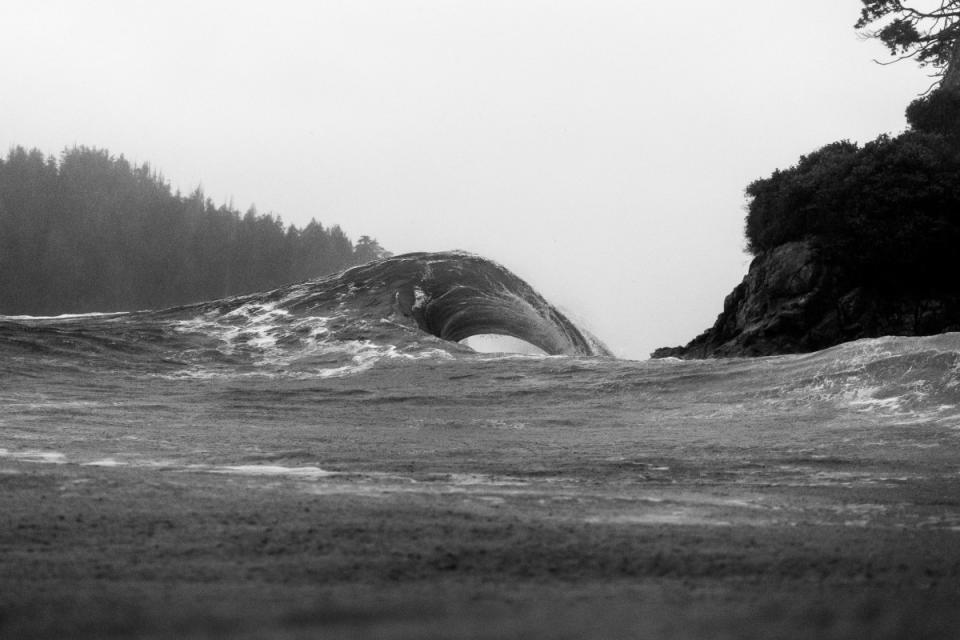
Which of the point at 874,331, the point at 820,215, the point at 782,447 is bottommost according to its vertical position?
the point at 782,447

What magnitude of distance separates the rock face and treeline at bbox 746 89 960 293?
299 mm

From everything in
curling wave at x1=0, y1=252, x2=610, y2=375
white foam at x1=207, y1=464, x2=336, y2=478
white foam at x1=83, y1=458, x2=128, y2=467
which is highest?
curling wave at x1=0, y1=252, x2=610, y2=375

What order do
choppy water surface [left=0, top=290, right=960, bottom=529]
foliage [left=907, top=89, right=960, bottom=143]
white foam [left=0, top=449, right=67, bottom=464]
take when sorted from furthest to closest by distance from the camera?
foliage [left=907, top=89, right=960, bottom=143] < white foam [left=0, top=449, right=67, bottom=464] < choppy water surface [left=0, top=290, right=960, bottom=529]

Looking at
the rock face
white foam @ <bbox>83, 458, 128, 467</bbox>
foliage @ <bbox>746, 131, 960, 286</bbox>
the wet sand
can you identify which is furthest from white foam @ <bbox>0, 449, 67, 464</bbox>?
foliage @ <bbox>746, 131, 960, 286</bbox>

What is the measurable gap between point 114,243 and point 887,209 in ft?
123

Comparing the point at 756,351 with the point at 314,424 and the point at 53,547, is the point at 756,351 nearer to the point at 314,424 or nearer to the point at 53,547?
the point at 314,424

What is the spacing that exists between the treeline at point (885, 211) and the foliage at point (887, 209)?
18 millimetres

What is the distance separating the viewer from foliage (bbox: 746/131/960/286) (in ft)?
52.7

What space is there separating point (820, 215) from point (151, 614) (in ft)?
55.6

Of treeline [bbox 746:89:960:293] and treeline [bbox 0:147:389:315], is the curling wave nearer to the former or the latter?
treeline [bbox 746:89:960:293]

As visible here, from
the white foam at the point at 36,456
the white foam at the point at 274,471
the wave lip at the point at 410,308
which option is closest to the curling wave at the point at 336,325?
the wave lip at the point at 410,308

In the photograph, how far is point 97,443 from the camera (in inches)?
242

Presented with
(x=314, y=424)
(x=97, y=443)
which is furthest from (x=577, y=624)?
(x=314, y=424)

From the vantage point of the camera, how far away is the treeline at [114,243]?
41750 mm
